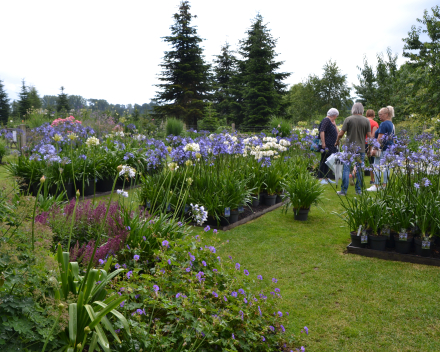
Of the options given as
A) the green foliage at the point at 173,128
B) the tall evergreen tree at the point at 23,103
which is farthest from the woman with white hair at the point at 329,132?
the tall evergreen tree at the point at 23,103

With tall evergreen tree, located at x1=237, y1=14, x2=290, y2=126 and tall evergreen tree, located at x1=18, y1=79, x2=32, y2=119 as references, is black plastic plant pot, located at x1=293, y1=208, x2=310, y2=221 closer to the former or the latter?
tall evergreen tree, located at x1=237, y1=14, x2=290, y2=126

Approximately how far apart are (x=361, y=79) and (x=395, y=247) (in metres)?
25.1

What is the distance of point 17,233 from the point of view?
2.34 metres

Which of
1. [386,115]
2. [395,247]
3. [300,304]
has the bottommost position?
[300,304]

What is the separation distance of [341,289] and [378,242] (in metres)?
1.22

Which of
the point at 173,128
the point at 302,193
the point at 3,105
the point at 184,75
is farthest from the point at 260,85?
the point at 3,105

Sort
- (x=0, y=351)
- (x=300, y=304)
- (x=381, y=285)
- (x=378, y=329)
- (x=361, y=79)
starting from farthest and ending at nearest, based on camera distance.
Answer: (x=361, y=79) → (x=381, y=285) → (x=300, y=304) → (x=378, y=329) → (x=0, y=351)

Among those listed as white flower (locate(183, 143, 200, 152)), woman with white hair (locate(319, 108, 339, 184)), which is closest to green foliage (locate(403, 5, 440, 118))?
woman with white hair (locate(319, 108, 339, 184))

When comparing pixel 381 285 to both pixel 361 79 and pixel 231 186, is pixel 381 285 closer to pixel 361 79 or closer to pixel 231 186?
pixel 231 186

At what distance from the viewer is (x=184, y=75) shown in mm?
30672

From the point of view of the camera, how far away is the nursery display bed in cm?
419

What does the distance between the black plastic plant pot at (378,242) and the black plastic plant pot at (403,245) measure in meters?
0.13

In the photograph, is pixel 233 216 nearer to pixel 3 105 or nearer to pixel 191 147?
pixel 191 147

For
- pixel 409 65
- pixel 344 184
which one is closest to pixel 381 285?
pixel 344 184
